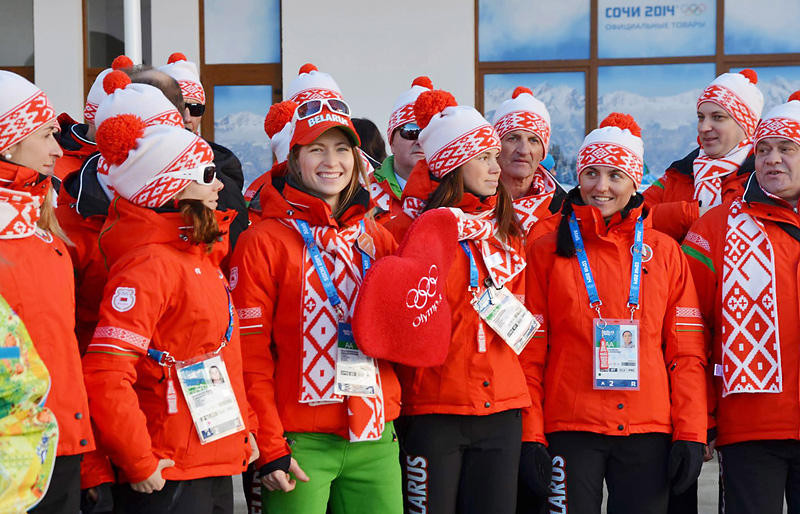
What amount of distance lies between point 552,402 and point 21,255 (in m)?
2.20

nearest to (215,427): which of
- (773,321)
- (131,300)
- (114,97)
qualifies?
(131,300)

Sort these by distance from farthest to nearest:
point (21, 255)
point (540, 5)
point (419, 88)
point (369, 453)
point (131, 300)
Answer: point (540, 5) < point (419, 88) < point (369, 453) < point (131, 300) < point (21, 255)

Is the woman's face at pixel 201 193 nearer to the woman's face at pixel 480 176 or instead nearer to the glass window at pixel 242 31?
the woman's face at pixel 480 176

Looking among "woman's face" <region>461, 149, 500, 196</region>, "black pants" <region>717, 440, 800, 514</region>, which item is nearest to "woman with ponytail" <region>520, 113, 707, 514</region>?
"black pants" <region>717, 440, 800, 514</region>

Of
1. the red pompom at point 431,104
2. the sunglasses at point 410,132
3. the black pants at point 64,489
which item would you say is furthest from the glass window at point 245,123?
the black pants at point 64,489

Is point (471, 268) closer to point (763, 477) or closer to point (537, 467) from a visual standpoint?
point (537, 467)

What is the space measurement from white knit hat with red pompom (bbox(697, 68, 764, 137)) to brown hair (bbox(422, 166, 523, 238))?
1.66m

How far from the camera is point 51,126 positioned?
10.0 ft

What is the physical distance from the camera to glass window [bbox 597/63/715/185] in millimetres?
9180

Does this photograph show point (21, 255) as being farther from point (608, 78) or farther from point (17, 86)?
point (608, 78)

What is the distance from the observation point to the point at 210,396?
310 centimetres

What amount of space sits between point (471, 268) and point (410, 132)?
1627mm

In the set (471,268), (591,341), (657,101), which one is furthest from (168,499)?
(657,101)

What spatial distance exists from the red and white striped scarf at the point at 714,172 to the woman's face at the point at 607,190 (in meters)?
0.74
